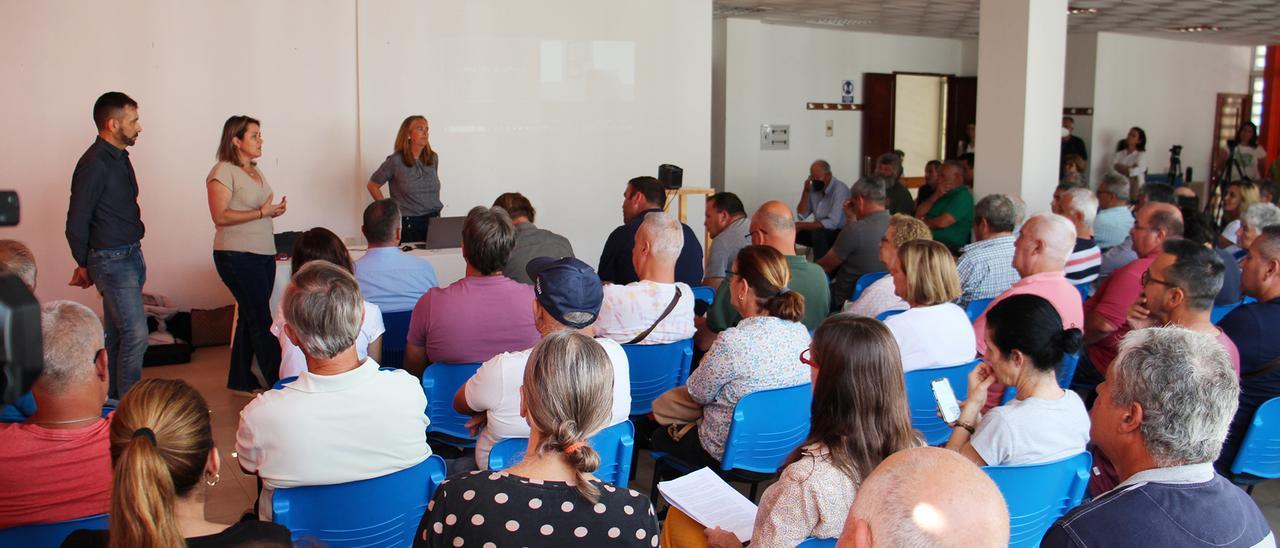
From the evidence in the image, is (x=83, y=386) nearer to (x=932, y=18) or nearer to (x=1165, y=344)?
(x=1165, y=344)

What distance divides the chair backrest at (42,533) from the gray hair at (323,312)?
629 mm

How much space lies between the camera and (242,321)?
216 inches

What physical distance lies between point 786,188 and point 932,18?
110 inches

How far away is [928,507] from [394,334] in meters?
Answer: 3.55

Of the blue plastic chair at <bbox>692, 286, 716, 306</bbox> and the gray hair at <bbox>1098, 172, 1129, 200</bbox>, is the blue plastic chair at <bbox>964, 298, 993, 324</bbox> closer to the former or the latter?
the blue plastic chair at <bbox>692, 286, 716, 306</bbox>

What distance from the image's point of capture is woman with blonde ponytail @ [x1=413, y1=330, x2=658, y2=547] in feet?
6.27

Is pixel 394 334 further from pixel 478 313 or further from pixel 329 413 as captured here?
pixel 329 413

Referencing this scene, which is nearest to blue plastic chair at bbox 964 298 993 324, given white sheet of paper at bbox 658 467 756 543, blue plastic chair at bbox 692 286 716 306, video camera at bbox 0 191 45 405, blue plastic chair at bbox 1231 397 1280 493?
blue plastic chair at bbox 692 286 716 306

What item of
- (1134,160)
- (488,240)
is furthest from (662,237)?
(1134,160)

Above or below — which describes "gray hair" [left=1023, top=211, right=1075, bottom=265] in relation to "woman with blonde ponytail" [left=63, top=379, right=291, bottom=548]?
above

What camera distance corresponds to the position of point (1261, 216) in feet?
19.2

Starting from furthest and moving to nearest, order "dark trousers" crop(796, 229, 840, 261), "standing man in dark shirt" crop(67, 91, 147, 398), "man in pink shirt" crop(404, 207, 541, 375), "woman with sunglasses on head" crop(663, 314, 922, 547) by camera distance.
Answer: "dark trousers" crop(796, 229, 840, 261) < "standing man in dark shirt" crop(67, 91, 147, 398) < "man in pink shirt" crop(404, 207, 541, 375) < "woman with sunglasses on head" crop(663, 314, 922, 547)

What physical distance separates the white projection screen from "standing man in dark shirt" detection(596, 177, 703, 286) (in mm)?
2917

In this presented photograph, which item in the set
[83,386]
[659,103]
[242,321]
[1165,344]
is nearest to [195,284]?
[242,321]
